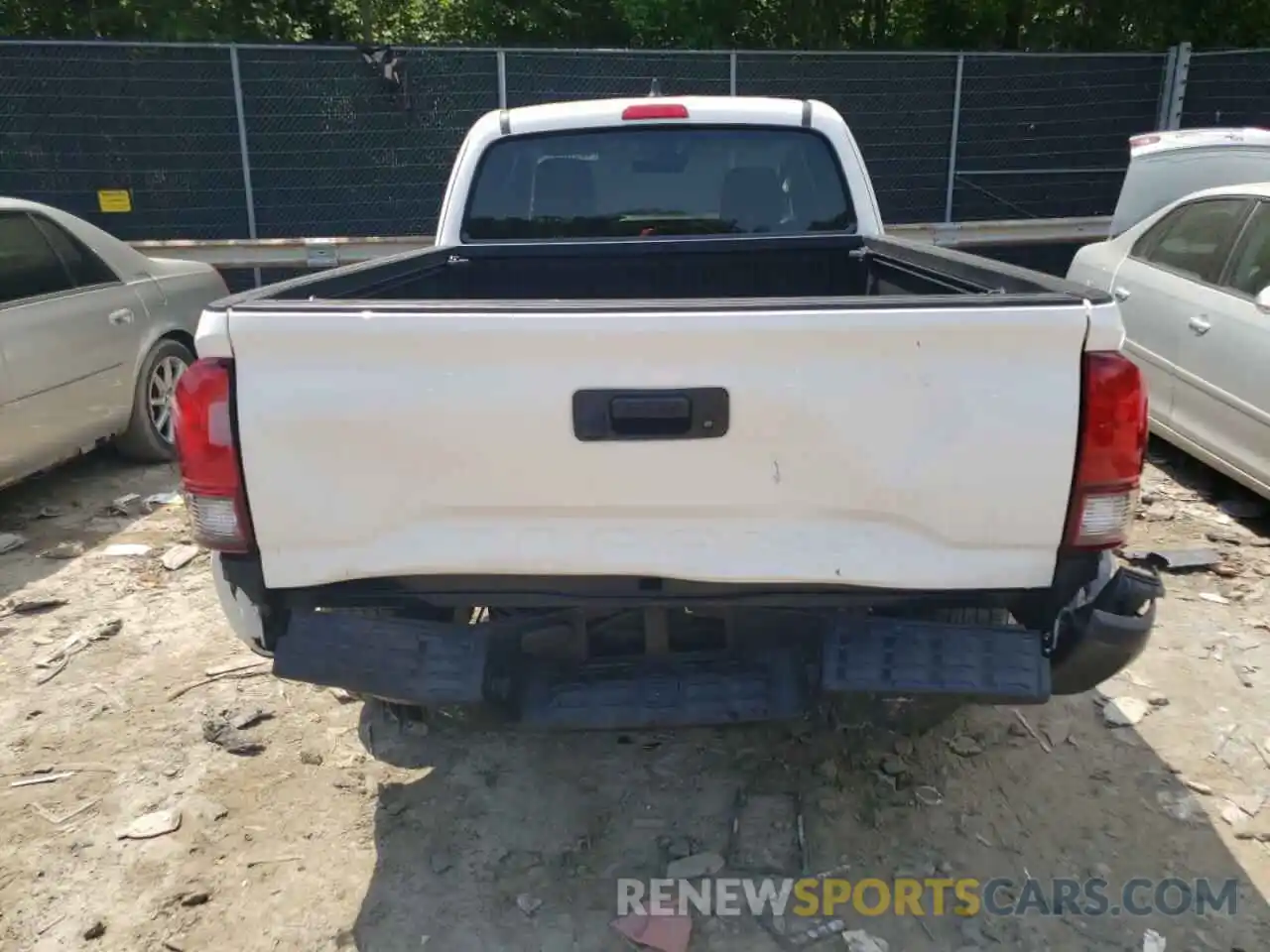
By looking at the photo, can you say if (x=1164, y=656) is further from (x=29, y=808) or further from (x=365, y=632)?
(x=29, y=808)

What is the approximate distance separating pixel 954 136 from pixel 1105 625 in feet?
31.9

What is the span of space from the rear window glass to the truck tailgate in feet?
7.06

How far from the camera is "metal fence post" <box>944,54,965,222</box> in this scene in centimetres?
1059

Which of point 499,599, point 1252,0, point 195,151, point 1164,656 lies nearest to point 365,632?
point 499,599

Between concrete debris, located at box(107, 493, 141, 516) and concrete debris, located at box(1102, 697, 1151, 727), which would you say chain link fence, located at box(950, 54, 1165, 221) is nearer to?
concrete debris, located at box(1102, 697, 1151, 727)

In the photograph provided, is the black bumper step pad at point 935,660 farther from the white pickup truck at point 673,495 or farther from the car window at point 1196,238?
the car window at point 1196,238

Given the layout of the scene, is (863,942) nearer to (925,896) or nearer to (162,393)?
(925,896)

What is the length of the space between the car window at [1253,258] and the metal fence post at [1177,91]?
7.03m

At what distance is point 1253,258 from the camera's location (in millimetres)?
5031

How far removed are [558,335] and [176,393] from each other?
2.95 ft

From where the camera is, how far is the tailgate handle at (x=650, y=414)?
2.21 metres

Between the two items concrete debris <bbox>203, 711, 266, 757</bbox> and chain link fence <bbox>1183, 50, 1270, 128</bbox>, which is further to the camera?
chain link fence <bbox>1183, 50, 1270, 128</bbox>

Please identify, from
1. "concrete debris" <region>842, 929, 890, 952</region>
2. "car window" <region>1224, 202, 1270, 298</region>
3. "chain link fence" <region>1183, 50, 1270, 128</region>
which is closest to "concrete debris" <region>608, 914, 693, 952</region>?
"concrete debris" <region>842, 929, 890, 952</region>

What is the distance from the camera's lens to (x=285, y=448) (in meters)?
2.27
